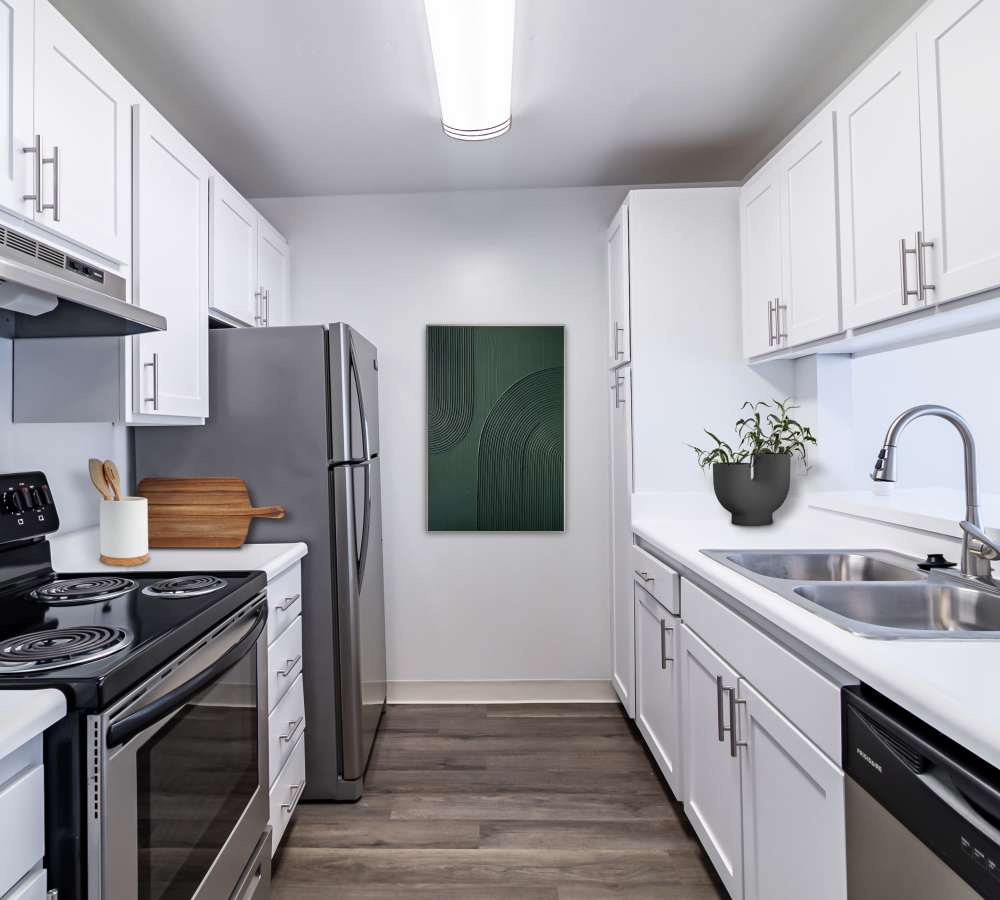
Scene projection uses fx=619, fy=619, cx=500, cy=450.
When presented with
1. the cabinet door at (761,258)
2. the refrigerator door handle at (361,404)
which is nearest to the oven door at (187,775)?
the refrigerator door handle at (361,404)

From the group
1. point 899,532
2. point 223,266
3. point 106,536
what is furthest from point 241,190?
point 899,532

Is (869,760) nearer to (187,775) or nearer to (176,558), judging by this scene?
(187,775)

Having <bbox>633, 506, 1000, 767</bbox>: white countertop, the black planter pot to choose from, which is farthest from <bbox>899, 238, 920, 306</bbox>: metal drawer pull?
the black planter pot

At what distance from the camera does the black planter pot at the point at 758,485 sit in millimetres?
2367

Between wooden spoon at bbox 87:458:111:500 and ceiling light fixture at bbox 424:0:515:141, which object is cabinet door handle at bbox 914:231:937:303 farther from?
wooden spoon at bbox 87:458:111:500

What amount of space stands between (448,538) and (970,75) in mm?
2533

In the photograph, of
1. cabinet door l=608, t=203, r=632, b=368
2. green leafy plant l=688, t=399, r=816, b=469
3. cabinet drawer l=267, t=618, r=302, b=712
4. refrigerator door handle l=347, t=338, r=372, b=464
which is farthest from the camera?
cabinet door l=608, t=203, r=632, b=368

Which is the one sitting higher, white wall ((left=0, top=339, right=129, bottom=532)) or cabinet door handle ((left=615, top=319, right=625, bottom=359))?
cabinet door handle ((left=615, top=319, right=625, bottom=359))

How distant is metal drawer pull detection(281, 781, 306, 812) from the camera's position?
1943 mm

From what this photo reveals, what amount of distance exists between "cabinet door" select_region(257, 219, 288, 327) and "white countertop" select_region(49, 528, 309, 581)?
1.10 metres

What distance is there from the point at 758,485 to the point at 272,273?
230cm

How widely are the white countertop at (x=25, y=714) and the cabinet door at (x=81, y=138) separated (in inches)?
40.1

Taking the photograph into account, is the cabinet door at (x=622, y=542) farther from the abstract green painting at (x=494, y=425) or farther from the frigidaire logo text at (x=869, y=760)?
the frigidaire logo text at (x=869, y=760)

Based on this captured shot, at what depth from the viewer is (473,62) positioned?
1837 millimetres
